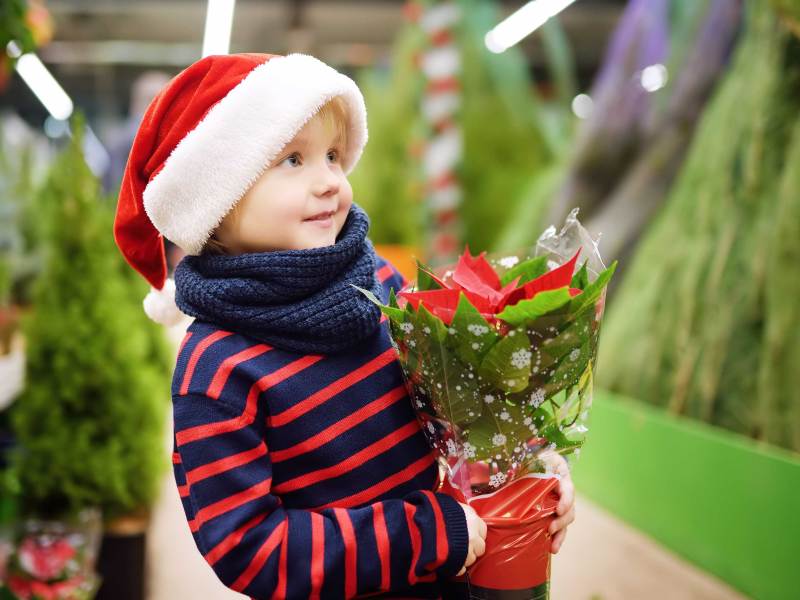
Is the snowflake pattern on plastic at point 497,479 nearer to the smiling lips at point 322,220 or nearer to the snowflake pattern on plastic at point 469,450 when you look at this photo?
the snowflake pattern on plastic at point 469,450

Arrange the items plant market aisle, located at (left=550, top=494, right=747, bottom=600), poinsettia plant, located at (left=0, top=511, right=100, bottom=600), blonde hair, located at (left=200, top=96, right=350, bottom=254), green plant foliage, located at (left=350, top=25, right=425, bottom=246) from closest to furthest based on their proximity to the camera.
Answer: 1. blonde hair, located at (left=200, top=96, right=350, bottom=254)
2. poinsettia plant, located at (left=0, top=511, right=100, bottom=600)
3. plant market aisle, located at (left=550, top=494, right=747, bottom=600)
4. green plant foliage, located at (left=350, top=25, right=425, bottom=246)

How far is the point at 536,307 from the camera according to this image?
0.86 m

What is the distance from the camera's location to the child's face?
3.30ft

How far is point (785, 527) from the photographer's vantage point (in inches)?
83.0

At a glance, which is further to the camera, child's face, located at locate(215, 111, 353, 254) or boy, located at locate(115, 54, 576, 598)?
child's face, located at locate(215, 111, 353, 254)

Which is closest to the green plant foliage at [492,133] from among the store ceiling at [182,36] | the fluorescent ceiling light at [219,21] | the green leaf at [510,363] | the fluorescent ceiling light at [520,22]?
the fluorescent ceiling light at [520,22]

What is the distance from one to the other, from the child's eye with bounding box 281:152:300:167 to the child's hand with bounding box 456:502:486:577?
50 cm

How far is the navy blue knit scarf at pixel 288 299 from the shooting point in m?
0.96

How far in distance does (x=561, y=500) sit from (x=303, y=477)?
35 centimetres

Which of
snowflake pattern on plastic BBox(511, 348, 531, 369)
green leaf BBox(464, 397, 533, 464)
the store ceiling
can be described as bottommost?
green leaf BBox(464, 397, 533, 464)

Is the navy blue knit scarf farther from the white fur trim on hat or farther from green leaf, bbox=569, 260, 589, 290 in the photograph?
green leaf, bbox=569, 260, 589, 290

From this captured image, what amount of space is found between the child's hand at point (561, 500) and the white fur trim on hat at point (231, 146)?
0.55 m

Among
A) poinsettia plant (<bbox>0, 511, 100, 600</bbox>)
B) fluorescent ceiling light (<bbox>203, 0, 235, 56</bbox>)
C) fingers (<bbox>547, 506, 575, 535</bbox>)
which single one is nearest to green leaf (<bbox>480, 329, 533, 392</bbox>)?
fingers (<bbox>547, 506, 575, 535</bbox>)

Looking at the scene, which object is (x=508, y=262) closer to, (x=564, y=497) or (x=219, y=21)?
(x=564, y=497)
